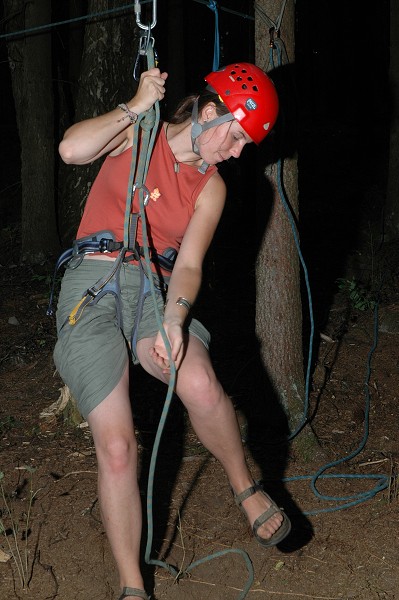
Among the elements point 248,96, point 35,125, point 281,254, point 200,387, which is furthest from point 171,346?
point 35,125

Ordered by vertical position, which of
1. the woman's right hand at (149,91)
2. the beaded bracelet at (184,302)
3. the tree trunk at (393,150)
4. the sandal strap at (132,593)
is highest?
the woman's right hand at (149,91)

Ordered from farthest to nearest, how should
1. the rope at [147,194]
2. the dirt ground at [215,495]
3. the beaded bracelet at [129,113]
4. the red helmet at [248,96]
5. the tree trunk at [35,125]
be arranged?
the tree trunk at [35,125] → the dirt ground at [215,495] → the red helmet at [248,96] → the beaded bracelet at [129,113] → the rope at [147,194]

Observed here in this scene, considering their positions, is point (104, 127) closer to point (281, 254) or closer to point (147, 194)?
point (147, 194)

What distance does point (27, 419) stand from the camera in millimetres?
5559

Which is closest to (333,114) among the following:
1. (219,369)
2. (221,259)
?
(221,259)

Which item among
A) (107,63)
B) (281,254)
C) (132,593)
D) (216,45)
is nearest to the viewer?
(132,593)

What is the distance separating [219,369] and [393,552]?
2.57 metres

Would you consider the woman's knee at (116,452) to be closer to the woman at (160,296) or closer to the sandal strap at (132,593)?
the woman at (160,296)

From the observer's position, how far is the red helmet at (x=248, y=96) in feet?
10.9

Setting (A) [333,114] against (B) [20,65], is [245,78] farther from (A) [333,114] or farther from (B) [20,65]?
(A) [333,114]

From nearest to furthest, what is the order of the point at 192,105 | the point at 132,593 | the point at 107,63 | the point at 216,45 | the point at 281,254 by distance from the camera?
the point at 132,593, the point at 192,105, the point at 216,45, the point at 281,254, the point at 107,63

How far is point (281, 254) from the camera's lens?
4938 millimetres

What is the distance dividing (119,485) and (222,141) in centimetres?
147

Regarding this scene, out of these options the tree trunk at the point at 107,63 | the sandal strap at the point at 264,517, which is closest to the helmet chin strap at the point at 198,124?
the sandal strap at the point at 264,517
